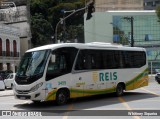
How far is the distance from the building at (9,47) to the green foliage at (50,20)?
1954cm

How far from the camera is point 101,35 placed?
3209 inches

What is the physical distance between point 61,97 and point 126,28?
65365 millimetres

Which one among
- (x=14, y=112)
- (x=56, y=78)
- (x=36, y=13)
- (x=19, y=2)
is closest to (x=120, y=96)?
(x=56, y=78)

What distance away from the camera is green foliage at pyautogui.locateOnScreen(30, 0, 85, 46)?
81125mm

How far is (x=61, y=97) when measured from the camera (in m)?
17.4

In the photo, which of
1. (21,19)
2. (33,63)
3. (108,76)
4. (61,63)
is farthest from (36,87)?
(21,19)

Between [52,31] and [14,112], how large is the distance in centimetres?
6952

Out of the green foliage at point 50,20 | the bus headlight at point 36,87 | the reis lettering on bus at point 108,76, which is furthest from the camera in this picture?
the green foliage at point 50,20

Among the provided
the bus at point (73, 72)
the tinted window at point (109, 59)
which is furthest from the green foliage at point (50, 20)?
the bus at point (73, 72)

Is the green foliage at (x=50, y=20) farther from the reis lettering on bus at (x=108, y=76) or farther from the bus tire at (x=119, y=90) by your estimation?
the reis lettering on bus at (x=108, y=76)

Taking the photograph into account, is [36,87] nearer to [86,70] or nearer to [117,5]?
[86,70]

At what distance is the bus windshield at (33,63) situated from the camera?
16.8 meters

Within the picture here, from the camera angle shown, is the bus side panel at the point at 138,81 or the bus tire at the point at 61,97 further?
the bus side panel at the point at 138,81

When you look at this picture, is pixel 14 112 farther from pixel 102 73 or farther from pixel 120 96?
pixel 120 96
